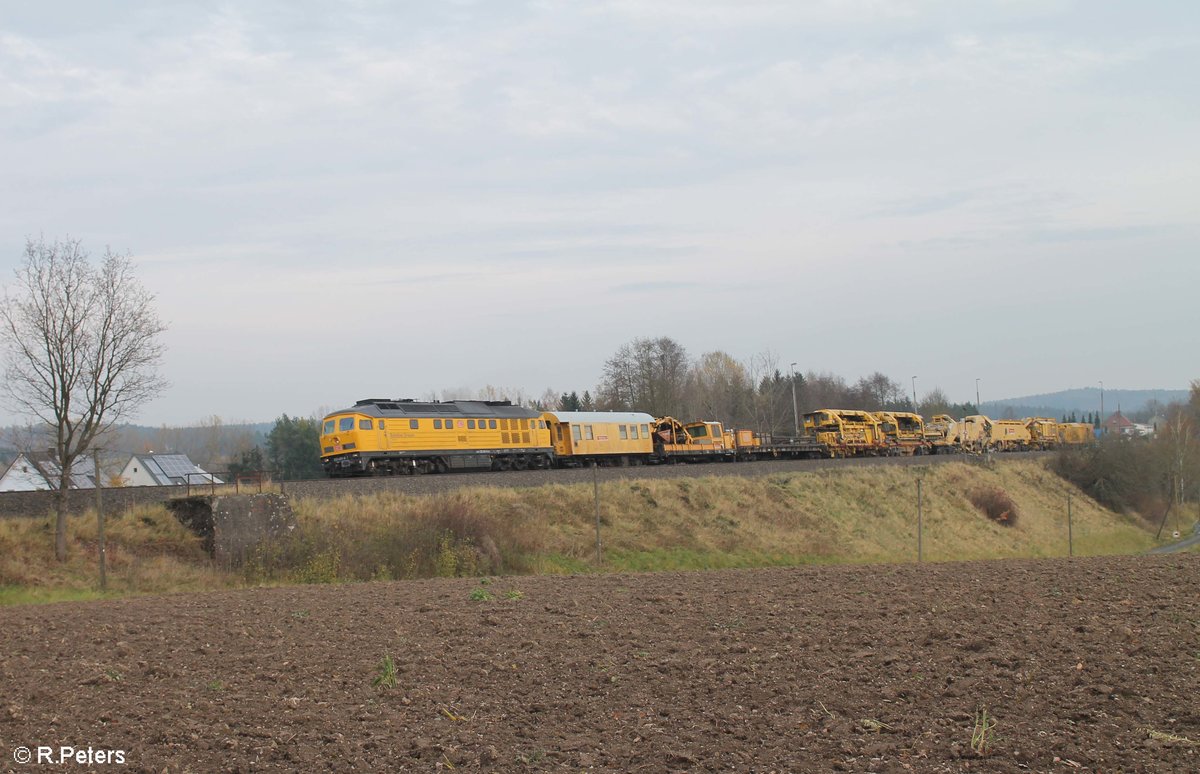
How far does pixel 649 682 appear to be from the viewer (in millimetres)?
8570

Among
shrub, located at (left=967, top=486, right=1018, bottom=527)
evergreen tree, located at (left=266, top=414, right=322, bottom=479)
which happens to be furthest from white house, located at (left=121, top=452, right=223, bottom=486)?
shrub, located at (left=967, top=486, right=1018, bottom=527)

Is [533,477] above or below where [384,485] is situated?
below

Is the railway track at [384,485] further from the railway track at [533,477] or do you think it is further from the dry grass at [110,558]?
the dry grass at [110,558]

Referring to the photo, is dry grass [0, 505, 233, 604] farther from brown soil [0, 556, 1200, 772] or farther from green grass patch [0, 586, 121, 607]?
brown soil [0, 556, 1200, 772]

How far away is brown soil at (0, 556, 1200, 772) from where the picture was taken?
671 centimetres

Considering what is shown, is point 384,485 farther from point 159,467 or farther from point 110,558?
point 159,467

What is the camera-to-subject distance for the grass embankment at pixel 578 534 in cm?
2498

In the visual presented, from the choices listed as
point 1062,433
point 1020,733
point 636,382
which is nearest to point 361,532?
point 1020,733

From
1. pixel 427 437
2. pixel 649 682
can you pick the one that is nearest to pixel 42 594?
pixel 427 437

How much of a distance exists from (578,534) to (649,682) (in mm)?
22537

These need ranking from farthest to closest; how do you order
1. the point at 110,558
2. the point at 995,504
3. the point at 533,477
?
the point at 995,504
the point at 533,477
the point at 110,558

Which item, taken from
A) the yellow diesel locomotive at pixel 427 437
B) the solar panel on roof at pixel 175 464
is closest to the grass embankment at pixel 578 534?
the yellow diesel locomotive at pixel 427 437

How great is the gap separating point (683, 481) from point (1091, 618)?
93.8 feet

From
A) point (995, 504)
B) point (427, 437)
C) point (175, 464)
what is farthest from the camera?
point (175, 464)
